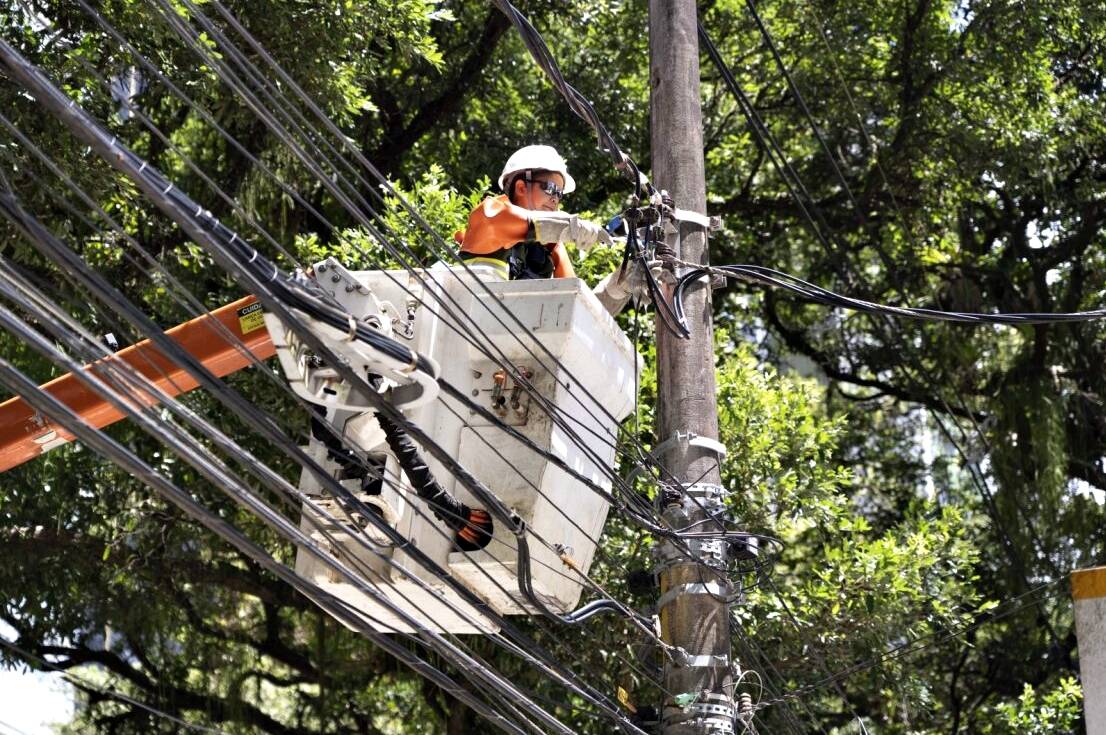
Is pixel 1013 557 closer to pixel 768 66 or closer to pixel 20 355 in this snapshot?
pixel 768 66

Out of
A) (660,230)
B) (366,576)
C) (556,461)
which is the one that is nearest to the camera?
(366,576)

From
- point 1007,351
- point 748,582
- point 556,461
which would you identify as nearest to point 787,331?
point 1007,351

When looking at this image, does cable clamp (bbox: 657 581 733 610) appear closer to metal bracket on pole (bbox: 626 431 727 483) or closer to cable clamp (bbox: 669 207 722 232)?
metal bracket on pole (bbox: 626 431 727 483)

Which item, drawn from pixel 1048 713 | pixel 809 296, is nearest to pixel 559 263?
pixel 809 296

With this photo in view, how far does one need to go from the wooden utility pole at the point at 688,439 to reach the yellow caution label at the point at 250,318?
5.97 ft

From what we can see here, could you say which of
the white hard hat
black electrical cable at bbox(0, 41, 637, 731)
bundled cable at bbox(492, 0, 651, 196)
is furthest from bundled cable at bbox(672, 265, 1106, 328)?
black electrical cable at bbox(0, 41, 637, 731)

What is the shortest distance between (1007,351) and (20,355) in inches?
341

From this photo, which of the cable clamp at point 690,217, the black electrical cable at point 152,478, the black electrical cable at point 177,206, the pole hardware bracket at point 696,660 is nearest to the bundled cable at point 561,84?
the cable clamp at point 690,217

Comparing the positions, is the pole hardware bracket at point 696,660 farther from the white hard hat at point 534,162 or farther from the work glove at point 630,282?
the white hard hat at point 534,162

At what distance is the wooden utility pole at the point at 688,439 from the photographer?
674 cm

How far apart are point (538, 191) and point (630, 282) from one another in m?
0.60

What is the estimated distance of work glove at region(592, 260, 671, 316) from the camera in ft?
23.6

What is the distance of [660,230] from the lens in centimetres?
732

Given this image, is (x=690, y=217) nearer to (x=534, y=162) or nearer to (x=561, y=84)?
(x=534, y=162)
